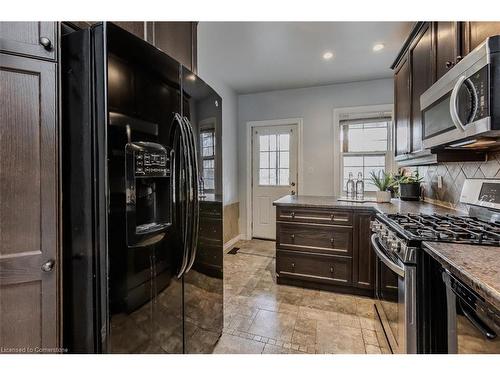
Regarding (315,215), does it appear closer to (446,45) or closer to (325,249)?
(325,249)

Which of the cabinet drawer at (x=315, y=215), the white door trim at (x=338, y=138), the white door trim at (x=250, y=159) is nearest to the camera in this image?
the cabinet drawer at (x=315, y=215)

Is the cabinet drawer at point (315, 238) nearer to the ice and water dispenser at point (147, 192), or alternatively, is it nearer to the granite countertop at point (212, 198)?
the granite countertop at point (212, 198)

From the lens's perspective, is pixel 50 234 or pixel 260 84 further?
pixel 260 84

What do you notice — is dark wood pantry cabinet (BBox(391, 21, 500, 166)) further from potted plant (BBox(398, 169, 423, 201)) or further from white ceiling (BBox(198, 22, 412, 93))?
white ceiling (BBox(198, 22, 412, 93))

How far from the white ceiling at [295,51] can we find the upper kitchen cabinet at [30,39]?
1668 mm

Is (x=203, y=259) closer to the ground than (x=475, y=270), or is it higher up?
closer to the ground

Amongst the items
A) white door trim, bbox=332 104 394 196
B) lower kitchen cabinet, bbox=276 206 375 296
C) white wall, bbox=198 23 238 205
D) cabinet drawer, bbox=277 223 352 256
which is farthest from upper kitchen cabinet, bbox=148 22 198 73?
white door trim, bbox=332 104 394 196

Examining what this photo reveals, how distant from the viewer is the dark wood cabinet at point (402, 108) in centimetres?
226

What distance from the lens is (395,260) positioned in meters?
1.30

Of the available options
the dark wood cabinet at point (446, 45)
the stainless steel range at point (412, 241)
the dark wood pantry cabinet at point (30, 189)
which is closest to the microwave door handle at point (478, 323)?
the stainless steel range at point (412, 241)
